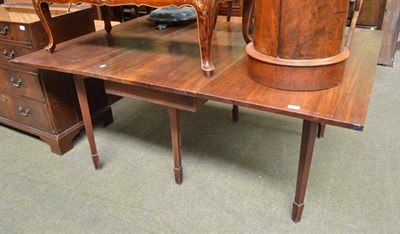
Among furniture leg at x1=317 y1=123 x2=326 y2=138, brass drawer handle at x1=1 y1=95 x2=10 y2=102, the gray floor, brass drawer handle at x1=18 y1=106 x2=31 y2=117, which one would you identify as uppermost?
brass drawer handle at x1=1 y1=95 x2=10 y2=102

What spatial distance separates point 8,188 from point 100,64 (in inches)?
32.4

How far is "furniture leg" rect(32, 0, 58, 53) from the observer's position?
1.47 metres

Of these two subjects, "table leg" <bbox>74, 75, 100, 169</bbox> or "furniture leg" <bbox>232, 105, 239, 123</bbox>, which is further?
"furniture leg" <bbox>232, 105, 239, 123</bbox>

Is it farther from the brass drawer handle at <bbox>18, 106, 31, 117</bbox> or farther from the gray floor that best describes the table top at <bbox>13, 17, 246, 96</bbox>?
the gray floor

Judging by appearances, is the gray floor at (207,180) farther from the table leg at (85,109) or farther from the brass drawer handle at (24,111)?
the brass drawer handle at (24,111)

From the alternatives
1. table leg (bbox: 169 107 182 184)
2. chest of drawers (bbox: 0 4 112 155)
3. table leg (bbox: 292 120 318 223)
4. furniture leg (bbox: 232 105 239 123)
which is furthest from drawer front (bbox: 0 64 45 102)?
table leg (bbox: 292 120 318 223)

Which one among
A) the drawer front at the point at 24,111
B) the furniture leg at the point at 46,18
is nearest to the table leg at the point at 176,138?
the furniture leg at the point at 46,18

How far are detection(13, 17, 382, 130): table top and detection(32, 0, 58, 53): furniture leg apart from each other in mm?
37

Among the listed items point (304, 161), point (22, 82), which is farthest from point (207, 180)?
point (22, 82)

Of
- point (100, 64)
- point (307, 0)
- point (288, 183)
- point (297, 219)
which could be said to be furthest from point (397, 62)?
point (100, 64)

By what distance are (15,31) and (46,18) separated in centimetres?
26

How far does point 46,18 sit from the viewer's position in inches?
59.7

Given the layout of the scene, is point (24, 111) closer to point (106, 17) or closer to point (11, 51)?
point (11, 51)

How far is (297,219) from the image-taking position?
53.9 inches
